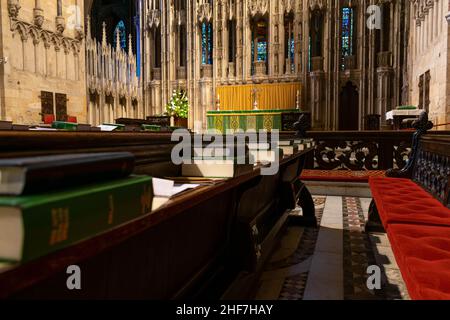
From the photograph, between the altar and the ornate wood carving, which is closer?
the ornate wood carving

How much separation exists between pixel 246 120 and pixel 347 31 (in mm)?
5416

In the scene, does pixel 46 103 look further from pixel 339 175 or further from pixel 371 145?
pixel 371 145

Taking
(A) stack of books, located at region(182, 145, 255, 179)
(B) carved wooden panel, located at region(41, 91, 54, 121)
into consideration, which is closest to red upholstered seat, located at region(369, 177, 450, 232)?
(A) stack of books, located at region(182, 145, 255, 179)

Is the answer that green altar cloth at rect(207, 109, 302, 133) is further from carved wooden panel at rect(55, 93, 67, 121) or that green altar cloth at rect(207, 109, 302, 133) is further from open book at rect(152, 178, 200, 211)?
open book at rect(152, 178, 200, 211)

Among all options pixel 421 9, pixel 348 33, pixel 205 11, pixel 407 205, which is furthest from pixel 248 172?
pixel 205 11

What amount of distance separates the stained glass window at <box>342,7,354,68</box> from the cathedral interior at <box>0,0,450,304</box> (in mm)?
47

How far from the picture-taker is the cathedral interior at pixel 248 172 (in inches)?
23.1

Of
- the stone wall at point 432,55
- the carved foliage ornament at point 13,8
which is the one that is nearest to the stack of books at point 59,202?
the stone wall at point 432,55

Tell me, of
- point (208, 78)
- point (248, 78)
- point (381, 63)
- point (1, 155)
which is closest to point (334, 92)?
point (381, 63)

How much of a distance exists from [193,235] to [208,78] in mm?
13922

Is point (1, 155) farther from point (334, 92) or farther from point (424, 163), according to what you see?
point (334, 92)

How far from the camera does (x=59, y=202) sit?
1.64ft

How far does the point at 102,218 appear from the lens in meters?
0.59

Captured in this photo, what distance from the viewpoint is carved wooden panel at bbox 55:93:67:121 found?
966cm
